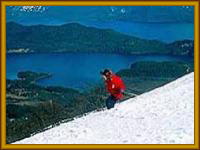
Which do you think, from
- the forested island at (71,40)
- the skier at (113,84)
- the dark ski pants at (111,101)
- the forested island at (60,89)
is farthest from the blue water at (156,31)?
the skier at (113,84)

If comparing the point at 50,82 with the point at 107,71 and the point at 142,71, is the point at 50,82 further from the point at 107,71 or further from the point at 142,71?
the point at 107,71

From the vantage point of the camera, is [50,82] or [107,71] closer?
[107,71]

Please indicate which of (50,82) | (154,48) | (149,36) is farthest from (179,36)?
(50,82)

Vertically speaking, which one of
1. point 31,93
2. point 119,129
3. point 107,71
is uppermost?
point 107,71

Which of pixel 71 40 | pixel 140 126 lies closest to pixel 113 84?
pixel 140 126

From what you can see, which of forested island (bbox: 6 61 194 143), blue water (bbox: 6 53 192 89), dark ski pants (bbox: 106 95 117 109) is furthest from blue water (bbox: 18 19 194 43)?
dark ski pants (bbox: 106 95 117 109)

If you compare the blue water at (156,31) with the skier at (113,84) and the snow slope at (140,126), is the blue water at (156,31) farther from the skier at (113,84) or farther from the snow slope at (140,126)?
the skier at (113,84)
